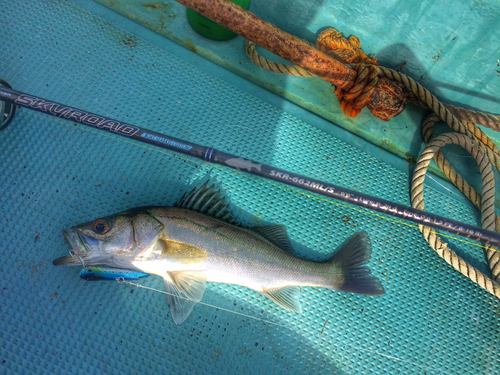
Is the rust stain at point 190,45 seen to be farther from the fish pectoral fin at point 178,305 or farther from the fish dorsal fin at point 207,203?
the fish pectoral fin at point 178,305

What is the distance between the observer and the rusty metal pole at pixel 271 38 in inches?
69.8

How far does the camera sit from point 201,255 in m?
1.88

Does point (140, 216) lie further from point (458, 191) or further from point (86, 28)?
point (458, 191)

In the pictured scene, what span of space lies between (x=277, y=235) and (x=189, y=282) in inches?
25.3

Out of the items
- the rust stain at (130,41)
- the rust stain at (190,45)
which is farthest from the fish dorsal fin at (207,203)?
the rust stain at (130,41)

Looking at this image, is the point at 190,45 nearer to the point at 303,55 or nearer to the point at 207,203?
the point at 303,55

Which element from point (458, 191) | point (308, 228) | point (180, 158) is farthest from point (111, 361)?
point (458, 191)

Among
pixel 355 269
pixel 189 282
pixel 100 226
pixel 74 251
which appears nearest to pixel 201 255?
pixel 189 282

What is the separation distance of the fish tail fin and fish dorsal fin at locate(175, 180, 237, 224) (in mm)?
749

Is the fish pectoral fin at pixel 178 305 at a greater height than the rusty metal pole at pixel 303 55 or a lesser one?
lesser

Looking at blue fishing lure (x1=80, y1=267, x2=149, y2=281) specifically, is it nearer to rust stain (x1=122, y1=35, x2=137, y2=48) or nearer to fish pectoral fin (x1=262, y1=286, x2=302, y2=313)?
fish pectoral fin (x1=262, y1=286, x2=302, y2=313)

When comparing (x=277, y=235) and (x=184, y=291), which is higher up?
(x=277, y=235)

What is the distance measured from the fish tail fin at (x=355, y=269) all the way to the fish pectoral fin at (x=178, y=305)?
0.93 m

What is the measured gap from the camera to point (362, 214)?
2.19 metres
